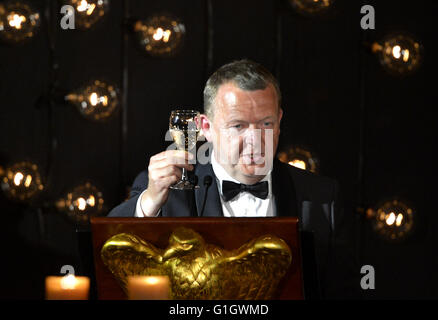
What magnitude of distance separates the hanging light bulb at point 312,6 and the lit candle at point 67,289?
7.34 feet

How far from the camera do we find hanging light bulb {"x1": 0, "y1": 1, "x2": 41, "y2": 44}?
3.00 metres

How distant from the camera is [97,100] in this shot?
3092mm

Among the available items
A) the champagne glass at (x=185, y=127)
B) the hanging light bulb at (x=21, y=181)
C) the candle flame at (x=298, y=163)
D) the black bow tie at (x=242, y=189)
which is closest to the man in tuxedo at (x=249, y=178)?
the black bow tie at (x=242, y=189)

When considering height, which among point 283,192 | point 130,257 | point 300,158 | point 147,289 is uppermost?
point 300,158

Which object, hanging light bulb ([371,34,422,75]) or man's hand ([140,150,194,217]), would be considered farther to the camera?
hanging light bulb ([371,34,422,75])

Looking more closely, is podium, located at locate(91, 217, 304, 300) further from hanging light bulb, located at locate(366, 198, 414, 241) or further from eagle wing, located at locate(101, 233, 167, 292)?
hanging light bulb, located at locate(366, 198, 414, 241)

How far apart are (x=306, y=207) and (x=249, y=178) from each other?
0.22m

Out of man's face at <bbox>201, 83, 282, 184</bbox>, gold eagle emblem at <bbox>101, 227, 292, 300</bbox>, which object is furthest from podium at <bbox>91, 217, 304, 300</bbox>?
man's face at <bbox>201, 83, 282, 184</bbox>

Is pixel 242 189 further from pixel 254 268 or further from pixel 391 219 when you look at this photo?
pixel 391 219

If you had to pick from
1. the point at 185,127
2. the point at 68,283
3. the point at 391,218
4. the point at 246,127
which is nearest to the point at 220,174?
the point at 246,127

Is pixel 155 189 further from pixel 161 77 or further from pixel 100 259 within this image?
pixel 161 77

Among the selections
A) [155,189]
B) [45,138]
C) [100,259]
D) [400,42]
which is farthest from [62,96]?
[100,259]

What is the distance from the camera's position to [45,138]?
10.5ft

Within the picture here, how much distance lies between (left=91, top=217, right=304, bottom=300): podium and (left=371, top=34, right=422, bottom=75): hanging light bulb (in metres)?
2.00
